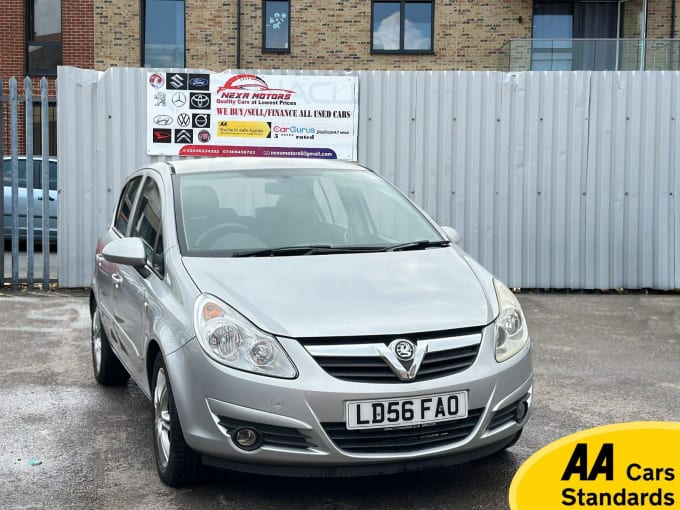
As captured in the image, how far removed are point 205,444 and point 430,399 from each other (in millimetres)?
974

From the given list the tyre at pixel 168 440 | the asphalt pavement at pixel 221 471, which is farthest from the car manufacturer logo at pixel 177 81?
the tyre at pixel 168 440

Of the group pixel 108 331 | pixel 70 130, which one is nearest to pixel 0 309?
pixel 70 130

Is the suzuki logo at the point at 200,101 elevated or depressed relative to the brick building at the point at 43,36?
depressed

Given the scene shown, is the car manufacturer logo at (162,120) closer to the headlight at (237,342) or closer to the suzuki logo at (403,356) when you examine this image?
the headlight at (237,342)

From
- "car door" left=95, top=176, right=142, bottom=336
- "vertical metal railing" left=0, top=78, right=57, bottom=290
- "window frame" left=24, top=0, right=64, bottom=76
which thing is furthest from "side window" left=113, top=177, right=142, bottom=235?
"window frame" left=24, top=0, right=64, bottom=76

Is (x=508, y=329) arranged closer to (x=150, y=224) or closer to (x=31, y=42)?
(x=150, y=224)

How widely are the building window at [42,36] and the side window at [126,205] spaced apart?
56.1 ft

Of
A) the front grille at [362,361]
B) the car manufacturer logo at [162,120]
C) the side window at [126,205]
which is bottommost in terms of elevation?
the front grille at [362,361]

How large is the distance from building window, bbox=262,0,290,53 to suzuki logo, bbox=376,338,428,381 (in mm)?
18835

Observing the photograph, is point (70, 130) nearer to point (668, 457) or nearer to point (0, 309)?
point (0, 309)

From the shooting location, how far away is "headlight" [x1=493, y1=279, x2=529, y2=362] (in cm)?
420

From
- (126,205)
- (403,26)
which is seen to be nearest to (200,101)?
(126,205)

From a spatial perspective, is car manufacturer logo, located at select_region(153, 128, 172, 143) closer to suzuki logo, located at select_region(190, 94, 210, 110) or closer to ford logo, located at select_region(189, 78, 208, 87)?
suzuki logo, located at select_region(190, 94, 210, 110)

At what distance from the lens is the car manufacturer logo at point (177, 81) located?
Answer: 10.4 metres
